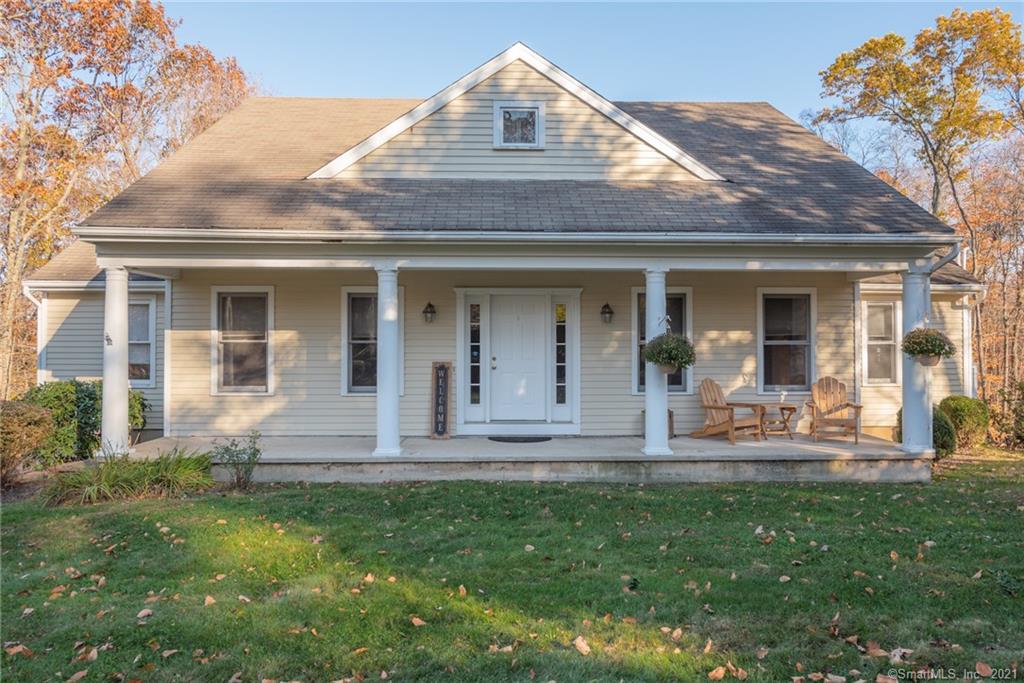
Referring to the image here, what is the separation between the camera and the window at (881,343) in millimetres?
9820

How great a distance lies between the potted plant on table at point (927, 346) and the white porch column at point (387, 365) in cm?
641

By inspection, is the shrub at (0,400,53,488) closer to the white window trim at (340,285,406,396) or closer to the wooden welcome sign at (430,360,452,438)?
the white window trim at (340,285,406,396)

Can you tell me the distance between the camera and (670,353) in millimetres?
7176

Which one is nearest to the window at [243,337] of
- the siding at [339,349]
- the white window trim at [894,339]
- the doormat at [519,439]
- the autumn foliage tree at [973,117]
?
the siding at [339,349]

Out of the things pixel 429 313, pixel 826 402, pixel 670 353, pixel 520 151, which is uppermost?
pixel 520 151

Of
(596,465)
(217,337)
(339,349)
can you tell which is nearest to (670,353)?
(596,465)

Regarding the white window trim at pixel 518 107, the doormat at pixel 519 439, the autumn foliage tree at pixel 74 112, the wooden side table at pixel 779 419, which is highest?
the autumn foliage tree at pixel 74 112

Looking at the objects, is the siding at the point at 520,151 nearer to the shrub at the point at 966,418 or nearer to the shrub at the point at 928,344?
the shrub at the point at 928,344

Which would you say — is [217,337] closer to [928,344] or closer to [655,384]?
[655,384]

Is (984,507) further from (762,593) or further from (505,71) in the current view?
(505,71)

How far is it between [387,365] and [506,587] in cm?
391

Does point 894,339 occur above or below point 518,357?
above

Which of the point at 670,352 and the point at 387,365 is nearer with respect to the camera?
the point at 670,352

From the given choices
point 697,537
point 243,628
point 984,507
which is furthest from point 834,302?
point 243,628
